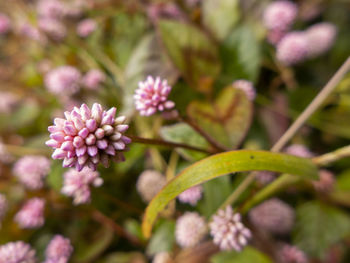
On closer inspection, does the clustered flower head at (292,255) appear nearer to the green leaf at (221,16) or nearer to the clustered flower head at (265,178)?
the clustered flower head at (265,178)

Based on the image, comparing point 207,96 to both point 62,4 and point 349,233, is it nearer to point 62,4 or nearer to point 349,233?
point 349,233

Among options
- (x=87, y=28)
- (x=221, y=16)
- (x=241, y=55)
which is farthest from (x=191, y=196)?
(x=87, y=28)

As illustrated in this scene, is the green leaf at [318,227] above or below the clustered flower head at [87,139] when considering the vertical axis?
below

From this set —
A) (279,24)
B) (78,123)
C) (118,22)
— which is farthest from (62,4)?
A: (78,123)

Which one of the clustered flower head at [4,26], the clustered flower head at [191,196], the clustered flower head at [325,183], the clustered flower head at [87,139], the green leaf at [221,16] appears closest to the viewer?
the clustered flower head at [87,139]

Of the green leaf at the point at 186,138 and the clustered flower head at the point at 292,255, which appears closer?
the green leaf at the point at 186,138

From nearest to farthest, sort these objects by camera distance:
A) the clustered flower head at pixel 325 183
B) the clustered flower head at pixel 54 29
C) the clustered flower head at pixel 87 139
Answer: the clustered flower head at pixel 87 139
the clustered flower head at pixel 325 183
the clustered flower head at pixel 54 29

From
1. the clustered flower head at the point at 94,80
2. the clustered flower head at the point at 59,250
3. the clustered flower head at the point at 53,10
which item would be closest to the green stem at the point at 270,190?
the clustered flower head at the point at 59,250
